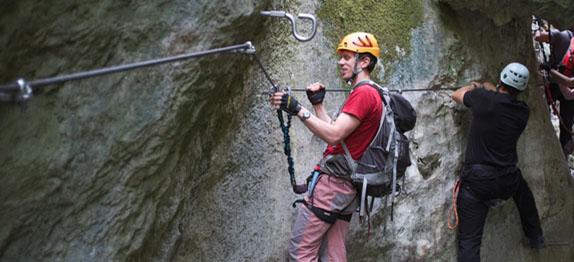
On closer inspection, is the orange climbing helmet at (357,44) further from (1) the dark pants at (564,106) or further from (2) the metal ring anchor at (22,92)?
(1) the dark pants at (564,106)

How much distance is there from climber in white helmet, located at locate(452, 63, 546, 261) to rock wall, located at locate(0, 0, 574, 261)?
0.23 metres

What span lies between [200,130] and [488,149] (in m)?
3.23

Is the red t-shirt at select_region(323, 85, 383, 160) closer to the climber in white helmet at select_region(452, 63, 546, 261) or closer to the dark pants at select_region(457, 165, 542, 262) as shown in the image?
the climber in white helmet at select_region(452, 63, 546, 261)

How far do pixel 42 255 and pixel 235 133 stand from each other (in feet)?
5.70

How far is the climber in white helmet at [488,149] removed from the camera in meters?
5.44

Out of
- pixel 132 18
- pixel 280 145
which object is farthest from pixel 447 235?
pixel 132 18

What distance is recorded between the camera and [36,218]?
2877mm

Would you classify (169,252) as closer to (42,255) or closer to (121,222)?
(121,222)

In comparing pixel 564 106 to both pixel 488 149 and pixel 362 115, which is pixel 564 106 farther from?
pixel 362 115

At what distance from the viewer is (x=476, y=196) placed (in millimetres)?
5695

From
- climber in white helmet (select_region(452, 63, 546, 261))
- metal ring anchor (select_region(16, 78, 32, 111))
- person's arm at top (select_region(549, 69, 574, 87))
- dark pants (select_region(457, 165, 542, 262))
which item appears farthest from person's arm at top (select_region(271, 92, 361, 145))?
person's arm at top (select_region(549, 69, 574, 87))

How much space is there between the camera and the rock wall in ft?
9.20

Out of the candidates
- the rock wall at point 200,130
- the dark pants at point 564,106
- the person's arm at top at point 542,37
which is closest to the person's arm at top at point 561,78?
the person's arm at top at point 542,37

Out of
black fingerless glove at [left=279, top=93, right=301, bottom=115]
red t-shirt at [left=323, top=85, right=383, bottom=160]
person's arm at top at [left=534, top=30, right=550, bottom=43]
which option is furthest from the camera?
person's arm at top at [left=534, top=30, right=550, bottom=43]
